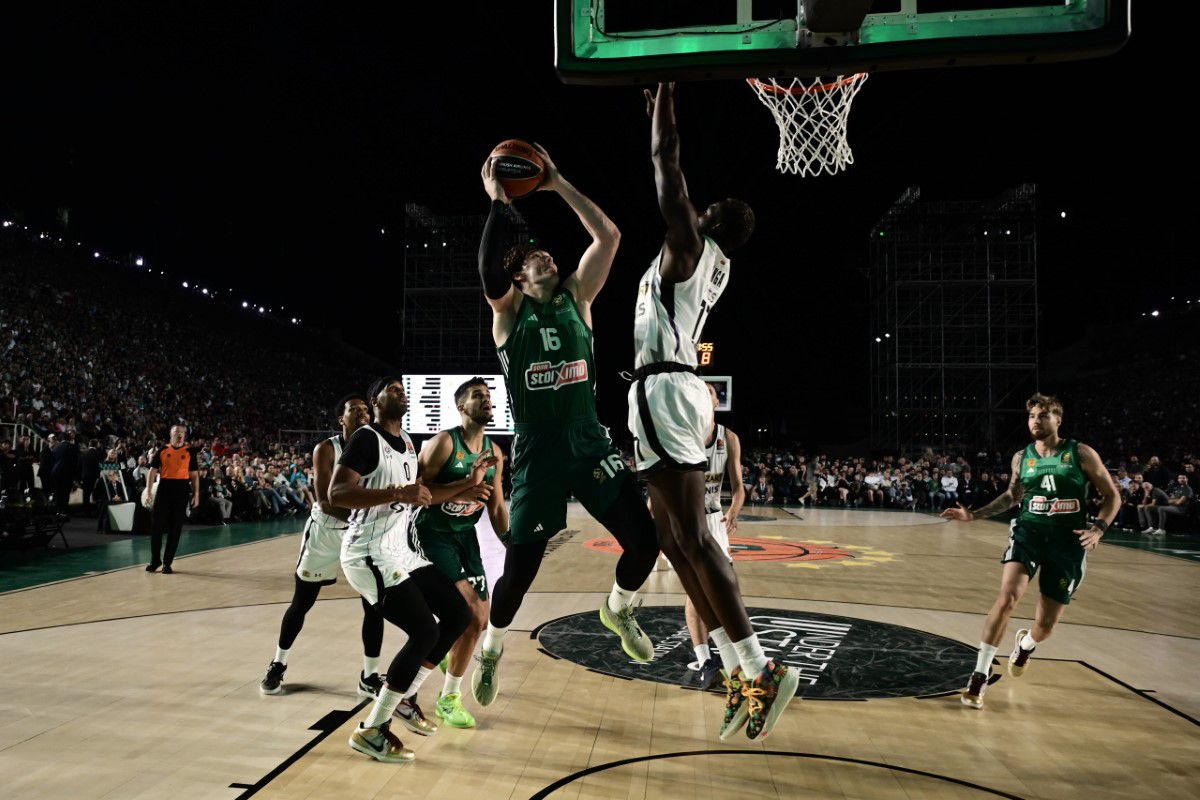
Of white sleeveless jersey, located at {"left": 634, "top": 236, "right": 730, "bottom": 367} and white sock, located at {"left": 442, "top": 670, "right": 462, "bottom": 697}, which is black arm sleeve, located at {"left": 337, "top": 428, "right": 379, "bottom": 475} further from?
white sleeveless jersey, located at {"left": 634, "top": 236, "right": 730, "bottom": 367}

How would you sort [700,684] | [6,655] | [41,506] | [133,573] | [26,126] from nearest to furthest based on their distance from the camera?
[700,684] < [6,655] < [133,573] < [41,506] < [26,126]

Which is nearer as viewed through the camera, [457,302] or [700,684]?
[700,684]

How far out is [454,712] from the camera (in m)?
3.84

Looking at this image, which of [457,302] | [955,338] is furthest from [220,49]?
[955,338]

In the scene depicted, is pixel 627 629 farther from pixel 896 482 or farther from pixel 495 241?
pixel 896 482

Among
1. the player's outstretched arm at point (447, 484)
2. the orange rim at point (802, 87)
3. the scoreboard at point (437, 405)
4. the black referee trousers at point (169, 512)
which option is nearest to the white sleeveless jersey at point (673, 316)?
the player's outstretched arm at point (447, 484)

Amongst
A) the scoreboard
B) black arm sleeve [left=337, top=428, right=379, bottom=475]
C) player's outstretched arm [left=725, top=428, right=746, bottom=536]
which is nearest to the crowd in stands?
the scoreboard

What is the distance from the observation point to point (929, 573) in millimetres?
9586

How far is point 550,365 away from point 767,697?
5.63 ft

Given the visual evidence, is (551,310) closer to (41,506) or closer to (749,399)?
(41,506)

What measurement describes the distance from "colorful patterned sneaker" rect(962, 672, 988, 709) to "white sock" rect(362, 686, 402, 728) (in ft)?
10.3

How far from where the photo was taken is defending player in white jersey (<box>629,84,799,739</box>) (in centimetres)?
303

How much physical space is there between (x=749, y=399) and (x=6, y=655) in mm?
33847

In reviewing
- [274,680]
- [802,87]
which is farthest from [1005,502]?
[274,680]
